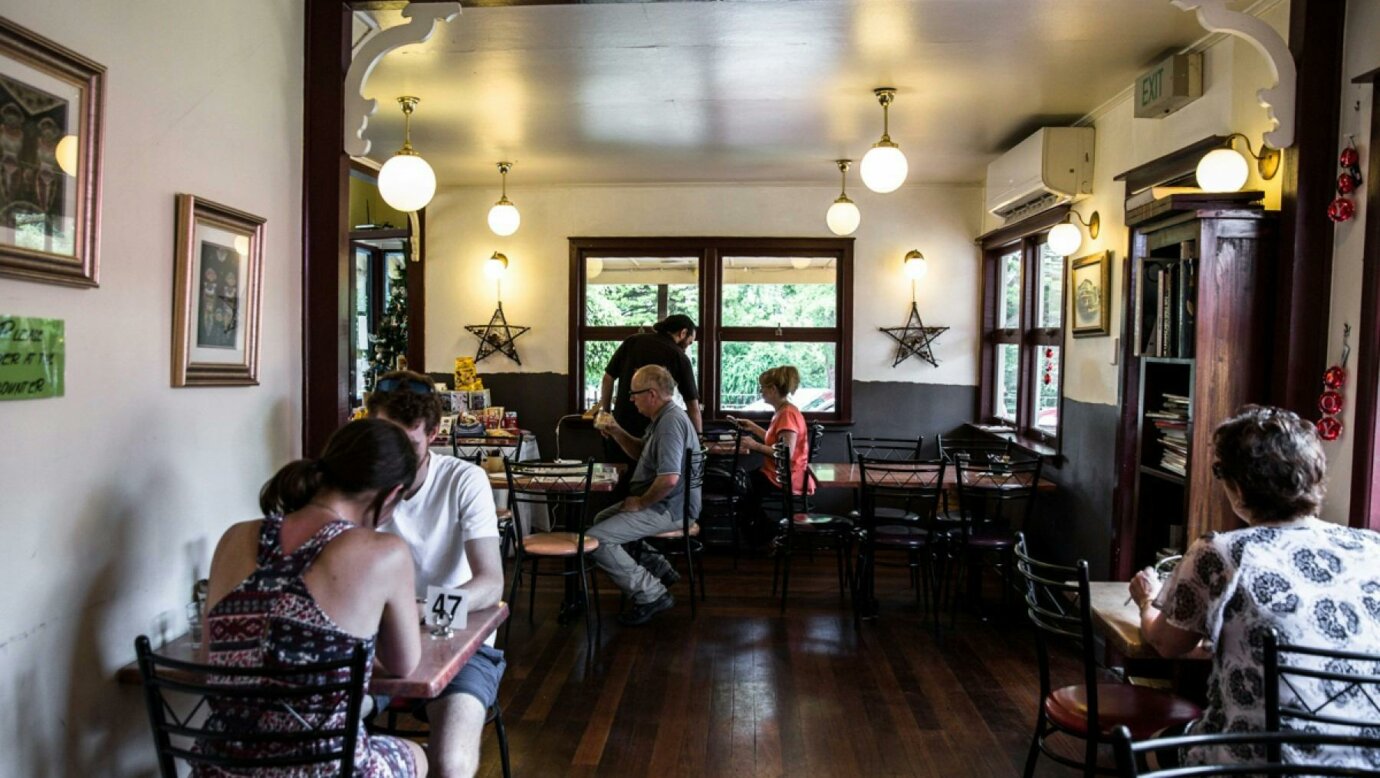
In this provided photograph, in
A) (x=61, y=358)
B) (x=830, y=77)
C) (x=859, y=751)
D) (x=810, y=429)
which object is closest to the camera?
(x=61, y=358)

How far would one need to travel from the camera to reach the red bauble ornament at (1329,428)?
2.63 m

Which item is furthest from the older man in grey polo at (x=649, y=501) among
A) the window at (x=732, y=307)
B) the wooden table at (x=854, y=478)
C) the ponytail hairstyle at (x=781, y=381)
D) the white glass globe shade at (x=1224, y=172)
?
the window at (x=732, y=307)

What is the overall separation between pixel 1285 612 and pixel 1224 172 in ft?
7.03

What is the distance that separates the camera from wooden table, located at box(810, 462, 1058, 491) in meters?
4.64

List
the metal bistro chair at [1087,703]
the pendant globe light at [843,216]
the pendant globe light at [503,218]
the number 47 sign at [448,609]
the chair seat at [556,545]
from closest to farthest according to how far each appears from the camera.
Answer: the number 47 sign at [448,609], the metal bistro chair at [1087,703], the chair seat at [556,545], the pendant globe light at [843,216], the pendant globe light at [503,218]

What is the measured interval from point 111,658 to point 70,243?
34.6 inches

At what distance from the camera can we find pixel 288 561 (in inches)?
66.4

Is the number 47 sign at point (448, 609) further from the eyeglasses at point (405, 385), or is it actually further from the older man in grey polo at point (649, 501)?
the older man in grey polo at point (649, 501)

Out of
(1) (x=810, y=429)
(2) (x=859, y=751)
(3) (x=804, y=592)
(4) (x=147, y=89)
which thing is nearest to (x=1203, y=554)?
(2) (x=859, y=751)

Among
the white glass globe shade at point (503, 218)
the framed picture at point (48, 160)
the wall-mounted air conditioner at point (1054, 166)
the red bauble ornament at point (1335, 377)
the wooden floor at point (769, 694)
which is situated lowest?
the wooden floor at point (769, 694)

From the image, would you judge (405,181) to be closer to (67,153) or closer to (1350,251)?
(67,153)

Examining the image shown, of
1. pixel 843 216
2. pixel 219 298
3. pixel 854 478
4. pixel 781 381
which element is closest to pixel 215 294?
pixel 219 298

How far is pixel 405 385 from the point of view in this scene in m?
2.94

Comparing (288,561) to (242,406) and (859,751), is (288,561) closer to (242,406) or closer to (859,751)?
(242,406)
